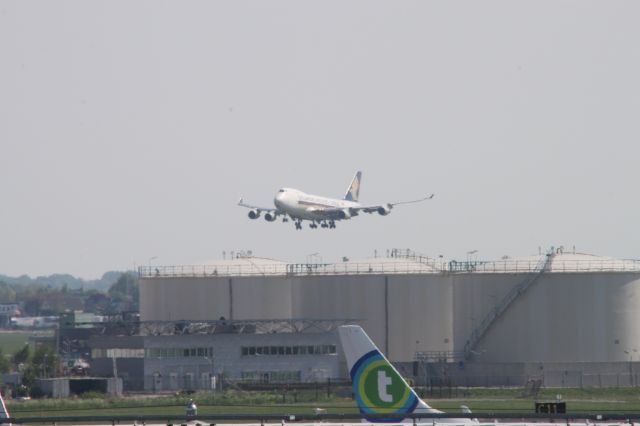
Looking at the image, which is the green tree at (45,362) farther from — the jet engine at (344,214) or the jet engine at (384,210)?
the jet engine at (384,210)

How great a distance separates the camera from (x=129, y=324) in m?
135

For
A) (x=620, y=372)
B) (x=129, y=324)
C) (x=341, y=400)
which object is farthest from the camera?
(x=129, y=324)

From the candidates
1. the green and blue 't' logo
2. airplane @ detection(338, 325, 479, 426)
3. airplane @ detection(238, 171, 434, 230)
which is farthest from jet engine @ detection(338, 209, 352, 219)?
the green and blue 't' logo

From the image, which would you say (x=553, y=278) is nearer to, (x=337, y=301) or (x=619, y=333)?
(x=619, y=333)

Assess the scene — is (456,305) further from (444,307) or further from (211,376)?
(211,376)

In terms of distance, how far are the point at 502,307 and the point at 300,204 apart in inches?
884

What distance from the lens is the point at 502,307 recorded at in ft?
429

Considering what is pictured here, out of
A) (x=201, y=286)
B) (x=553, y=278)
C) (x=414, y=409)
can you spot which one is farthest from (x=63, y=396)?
(x=414, y=409)

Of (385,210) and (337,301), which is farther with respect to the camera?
(385,210)

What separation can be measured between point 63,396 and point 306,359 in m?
23.4

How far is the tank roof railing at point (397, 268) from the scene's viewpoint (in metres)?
132

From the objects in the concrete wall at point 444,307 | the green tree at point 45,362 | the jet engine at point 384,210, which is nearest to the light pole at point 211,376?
the concrete wall at point 444,307

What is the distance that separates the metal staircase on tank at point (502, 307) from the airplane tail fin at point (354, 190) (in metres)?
42.1

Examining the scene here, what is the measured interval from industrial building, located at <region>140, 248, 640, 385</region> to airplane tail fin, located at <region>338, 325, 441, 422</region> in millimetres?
74391
